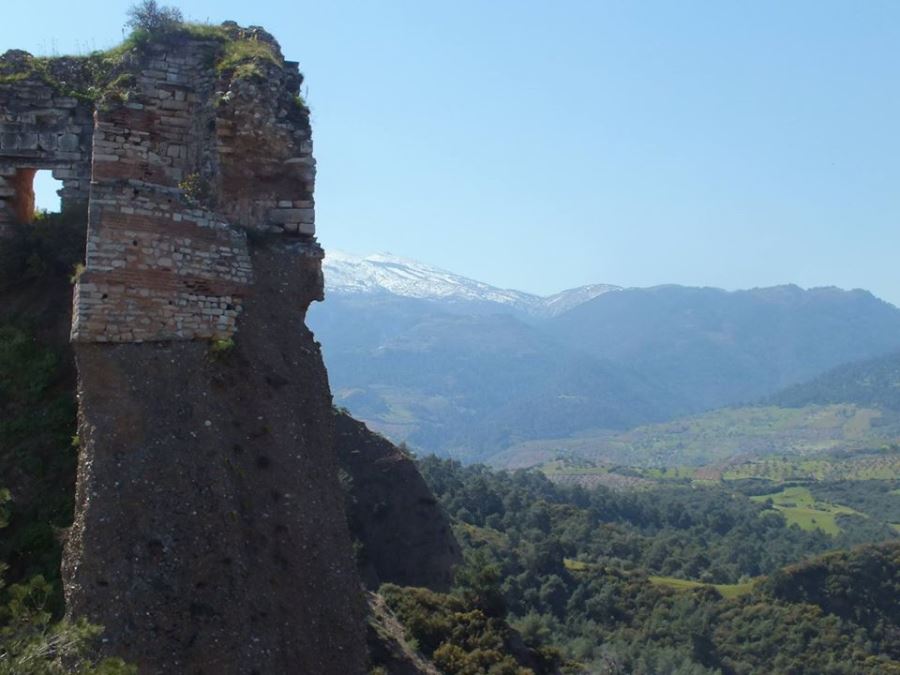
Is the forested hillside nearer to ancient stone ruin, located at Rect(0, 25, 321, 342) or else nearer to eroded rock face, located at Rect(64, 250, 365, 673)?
ancient stone ruin, located at Rect(0, 25, 321, 342)

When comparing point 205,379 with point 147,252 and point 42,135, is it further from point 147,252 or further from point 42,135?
point 42,135

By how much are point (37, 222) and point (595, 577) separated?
51.1 m

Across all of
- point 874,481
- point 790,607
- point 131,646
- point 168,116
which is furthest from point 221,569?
point 874,481

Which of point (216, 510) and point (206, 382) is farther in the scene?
point (206, 382)

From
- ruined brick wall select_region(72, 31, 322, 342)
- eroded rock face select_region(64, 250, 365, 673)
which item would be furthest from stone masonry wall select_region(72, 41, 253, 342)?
eroded rock face select_region(64, 250, 365, 673)

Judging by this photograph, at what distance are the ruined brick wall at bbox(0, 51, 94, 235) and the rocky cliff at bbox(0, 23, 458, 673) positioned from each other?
0.09m

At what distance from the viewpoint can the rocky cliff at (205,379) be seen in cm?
932

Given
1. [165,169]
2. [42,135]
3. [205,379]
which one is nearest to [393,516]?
[42,135]

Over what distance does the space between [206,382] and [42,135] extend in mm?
6316

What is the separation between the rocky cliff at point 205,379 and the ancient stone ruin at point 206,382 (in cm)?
2

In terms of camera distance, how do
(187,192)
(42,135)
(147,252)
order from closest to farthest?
1. (147,252)
2. (187,192)
3. (42,135)

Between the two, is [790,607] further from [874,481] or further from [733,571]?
[874,481]

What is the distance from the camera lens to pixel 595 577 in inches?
2356

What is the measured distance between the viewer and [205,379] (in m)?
10.6
